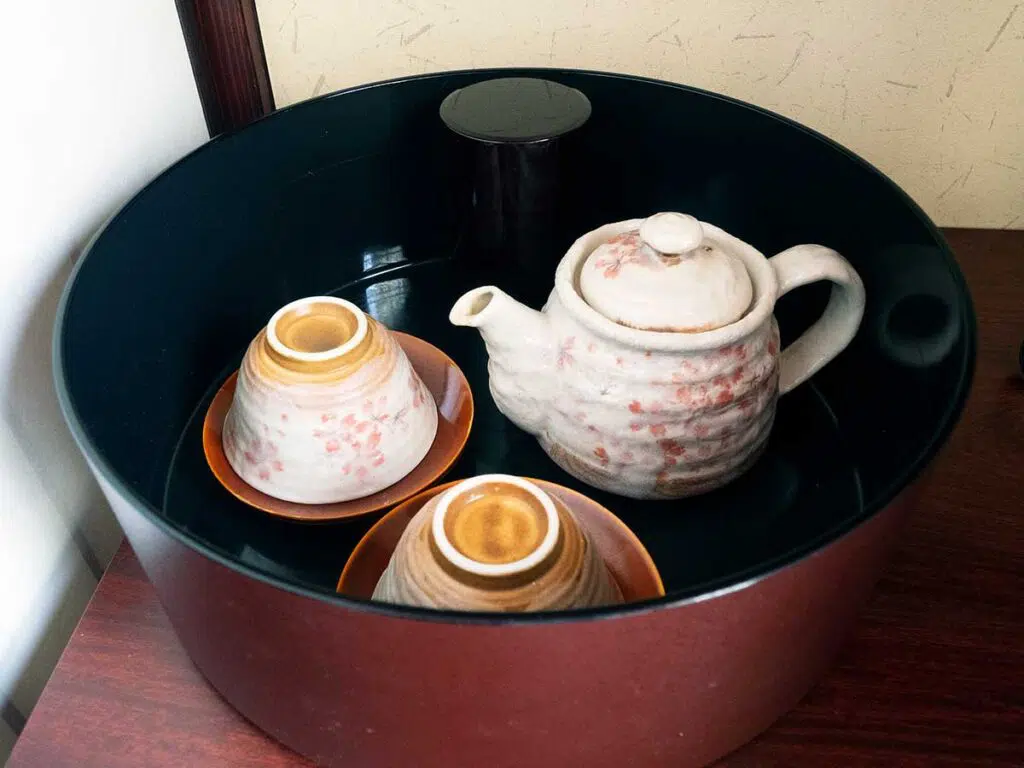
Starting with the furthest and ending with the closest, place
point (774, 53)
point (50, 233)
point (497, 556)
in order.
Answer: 1. point (774, 53)
2. point (50, 233)
3. point (497, 556)

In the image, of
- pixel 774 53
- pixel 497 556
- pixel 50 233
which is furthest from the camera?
pixel 774 53

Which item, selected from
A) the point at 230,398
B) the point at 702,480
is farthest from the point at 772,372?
the point at 230,398

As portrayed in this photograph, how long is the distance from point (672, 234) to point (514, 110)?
0.18m

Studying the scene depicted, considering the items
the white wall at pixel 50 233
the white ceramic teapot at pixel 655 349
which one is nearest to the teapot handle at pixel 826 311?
the white ceramic teapot at pixel 655 349

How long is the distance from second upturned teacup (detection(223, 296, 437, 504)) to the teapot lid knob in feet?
0.49

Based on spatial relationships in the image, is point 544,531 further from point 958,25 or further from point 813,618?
point 958,25

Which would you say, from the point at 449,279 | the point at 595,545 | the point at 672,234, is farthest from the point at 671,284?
the point at 449,279

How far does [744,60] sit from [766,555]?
350 mm

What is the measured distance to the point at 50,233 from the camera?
1.52 feet

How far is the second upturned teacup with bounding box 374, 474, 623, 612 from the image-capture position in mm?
343

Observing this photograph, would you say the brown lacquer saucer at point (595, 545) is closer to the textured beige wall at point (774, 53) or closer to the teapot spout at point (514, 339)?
the teapot spout at point (514, 339)

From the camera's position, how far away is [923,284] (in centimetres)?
45

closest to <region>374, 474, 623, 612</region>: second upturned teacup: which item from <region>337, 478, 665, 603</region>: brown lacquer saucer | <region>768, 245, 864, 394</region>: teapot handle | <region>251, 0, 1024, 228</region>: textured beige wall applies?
<region>337, 478, 665, 603</region>: brown lacquer saucer

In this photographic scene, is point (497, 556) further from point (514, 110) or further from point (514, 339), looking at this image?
point (514, 110)
